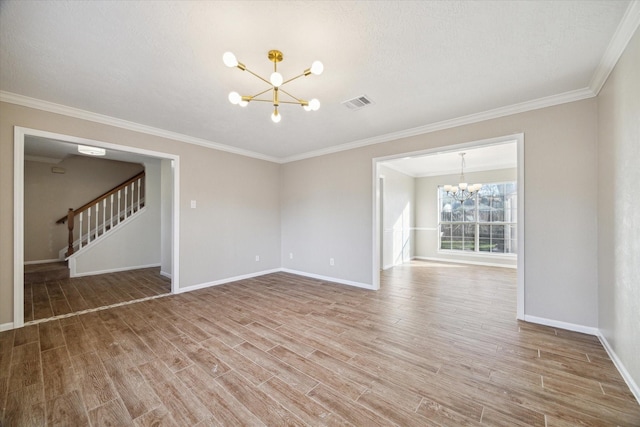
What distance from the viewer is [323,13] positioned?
5.44 feet

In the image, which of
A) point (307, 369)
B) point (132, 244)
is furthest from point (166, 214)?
point (307, 369)

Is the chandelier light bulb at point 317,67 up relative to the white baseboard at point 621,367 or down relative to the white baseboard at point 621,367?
up

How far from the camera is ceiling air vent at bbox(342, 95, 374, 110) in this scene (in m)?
2.86

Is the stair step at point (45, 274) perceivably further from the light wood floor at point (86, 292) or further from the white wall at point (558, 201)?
the white wall at point (558, 201)

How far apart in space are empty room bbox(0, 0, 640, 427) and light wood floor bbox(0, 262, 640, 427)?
20 mm

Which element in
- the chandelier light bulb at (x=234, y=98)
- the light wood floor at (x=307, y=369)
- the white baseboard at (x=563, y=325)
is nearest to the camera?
the light wood floor at (x=307, y=369)

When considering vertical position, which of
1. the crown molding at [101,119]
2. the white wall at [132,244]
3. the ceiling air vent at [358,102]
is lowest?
the white wall at [132,244]

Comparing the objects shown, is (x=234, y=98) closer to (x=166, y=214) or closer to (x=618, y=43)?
(x=618, y=43)

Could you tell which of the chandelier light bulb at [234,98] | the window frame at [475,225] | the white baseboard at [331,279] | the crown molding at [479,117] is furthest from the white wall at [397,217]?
the chandelier light bulb at [234,98]

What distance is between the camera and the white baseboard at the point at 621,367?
68.6 inches

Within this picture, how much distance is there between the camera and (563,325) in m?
2.79

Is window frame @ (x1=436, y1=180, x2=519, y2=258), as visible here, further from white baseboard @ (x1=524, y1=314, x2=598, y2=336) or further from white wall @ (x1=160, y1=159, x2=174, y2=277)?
white wall @ (x1=160, y1=159, x2=174, y2=277)

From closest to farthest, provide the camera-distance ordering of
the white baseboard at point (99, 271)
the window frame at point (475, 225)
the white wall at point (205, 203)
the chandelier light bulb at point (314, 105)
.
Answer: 1. the chandelier light bulb at point (314, 105)
2. the white wall at point (205, 203)
3. the white baseboard at point (99, 271)
4. the window frame at point (475, 225)

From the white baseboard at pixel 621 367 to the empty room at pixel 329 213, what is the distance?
22mm
